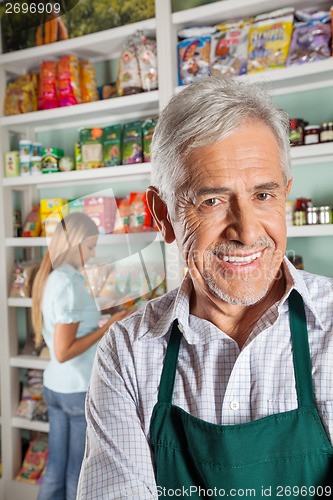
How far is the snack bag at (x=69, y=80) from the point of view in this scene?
2.40 meters

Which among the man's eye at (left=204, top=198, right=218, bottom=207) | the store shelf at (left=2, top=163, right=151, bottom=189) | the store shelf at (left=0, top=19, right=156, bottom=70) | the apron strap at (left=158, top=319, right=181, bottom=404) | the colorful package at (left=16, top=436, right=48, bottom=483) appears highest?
the store shelf at (left=0, top=19, right=156, bottom=70)

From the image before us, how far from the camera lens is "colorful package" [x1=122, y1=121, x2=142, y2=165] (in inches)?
89.6

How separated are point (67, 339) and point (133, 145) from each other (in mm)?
915

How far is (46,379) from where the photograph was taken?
85.4 inches

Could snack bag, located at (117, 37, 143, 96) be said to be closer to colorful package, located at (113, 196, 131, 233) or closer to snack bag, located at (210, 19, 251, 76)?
snack bag, located at (210, 19, 251, 76)

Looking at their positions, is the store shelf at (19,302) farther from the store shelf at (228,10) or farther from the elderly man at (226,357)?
the elderly man at (226,357)

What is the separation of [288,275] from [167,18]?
1.58 meters

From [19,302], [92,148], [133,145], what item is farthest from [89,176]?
[19,302]

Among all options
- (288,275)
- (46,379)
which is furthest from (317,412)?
(46,379)

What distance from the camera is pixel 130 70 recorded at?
87.0 inches

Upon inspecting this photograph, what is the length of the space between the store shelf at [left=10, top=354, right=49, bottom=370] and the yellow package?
168cm

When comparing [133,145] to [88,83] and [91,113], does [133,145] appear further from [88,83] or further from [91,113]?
[88,83]

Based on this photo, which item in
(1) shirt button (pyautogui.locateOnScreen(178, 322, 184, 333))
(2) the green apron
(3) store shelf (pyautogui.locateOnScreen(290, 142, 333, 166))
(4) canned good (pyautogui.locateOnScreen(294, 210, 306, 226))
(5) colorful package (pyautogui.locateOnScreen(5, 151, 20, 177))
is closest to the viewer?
(2) the green apron

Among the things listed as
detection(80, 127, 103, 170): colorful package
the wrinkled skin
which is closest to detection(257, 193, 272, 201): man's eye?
the wrinkled skin
